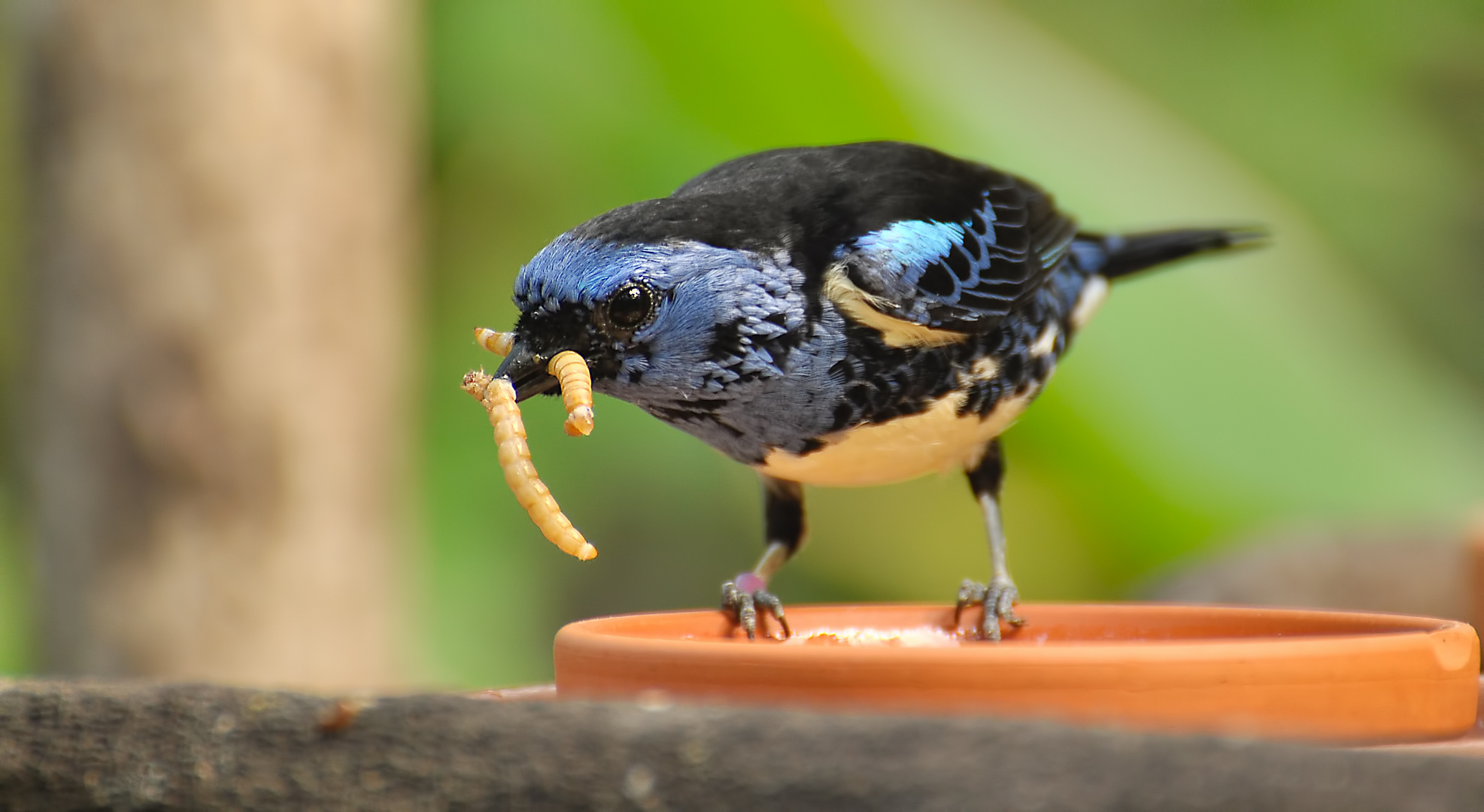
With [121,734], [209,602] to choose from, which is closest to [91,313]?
[209,602]

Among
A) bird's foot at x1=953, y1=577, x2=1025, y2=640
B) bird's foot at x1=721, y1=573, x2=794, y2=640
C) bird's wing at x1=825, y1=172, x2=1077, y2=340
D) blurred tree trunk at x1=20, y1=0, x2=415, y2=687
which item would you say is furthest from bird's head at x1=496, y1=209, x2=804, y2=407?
blurred tree trunk at x1=20, y1=0, x2=415, y2=687

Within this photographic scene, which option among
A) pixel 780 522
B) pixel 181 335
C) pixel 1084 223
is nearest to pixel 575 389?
pixel 780 522

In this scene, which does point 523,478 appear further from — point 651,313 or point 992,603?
point 992,603

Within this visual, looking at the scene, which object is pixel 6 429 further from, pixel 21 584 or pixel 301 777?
pixel 301 777

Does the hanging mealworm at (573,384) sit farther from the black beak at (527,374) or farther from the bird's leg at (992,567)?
the bird's leg at (992,567)

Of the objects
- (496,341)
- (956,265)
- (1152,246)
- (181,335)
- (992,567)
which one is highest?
(1152,246)

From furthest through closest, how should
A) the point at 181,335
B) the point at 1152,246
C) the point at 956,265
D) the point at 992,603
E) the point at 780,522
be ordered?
the point at 181,335 → the point at 1152,246 → the point at 780,522 → the point at 956,265 → the point at 992,603
